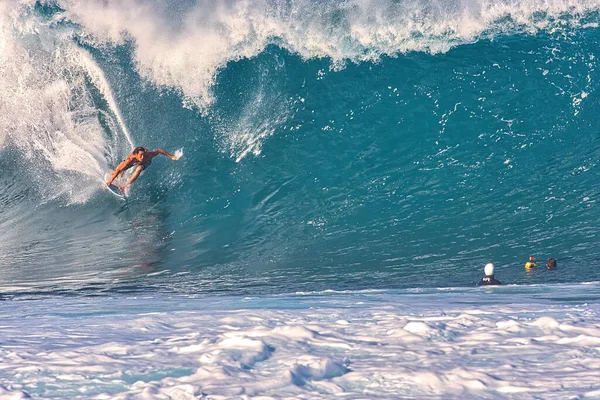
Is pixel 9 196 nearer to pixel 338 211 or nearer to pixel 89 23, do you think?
pixel 89 23

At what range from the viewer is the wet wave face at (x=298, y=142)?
1071 centimetres

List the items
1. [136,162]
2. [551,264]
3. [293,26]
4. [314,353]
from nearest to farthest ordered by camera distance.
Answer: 1. [314,353]
2. [551,264]
3. [136,162]
4. [293,26]

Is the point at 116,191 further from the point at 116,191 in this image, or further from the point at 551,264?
the point at 551,264

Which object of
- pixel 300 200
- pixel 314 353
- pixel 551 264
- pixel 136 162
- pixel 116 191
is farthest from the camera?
pixel 116 191

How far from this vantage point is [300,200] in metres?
12.6

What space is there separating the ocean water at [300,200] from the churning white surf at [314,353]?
0.8 inches

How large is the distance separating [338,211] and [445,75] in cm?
429

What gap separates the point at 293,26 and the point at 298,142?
345cm

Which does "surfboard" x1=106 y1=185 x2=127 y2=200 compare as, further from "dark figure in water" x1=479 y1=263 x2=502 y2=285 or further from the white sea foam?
"dark figure in water" x1=479 y1=263 x2=502 y2=285

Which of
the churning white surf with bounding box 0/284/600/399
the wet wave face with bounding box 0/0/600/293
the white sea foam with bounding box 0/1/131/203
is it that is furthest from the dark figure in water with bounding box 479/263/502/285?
the white sea foam with bounding box 0/1/131/203

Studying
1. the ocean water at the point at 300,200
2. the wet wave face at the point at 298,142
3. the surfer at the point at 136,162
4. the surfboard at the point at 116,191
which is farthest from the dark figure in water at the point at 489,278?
the surfboard at the point at 116,191

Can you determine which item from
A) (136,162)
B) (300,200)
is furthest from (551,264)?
(136,162)

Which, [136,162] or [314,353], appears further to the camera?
[136,162]

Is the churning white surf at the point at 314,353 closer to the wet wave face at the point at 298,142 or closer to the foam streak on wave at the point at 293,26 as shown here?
the wet wave face at the point at 298,142
